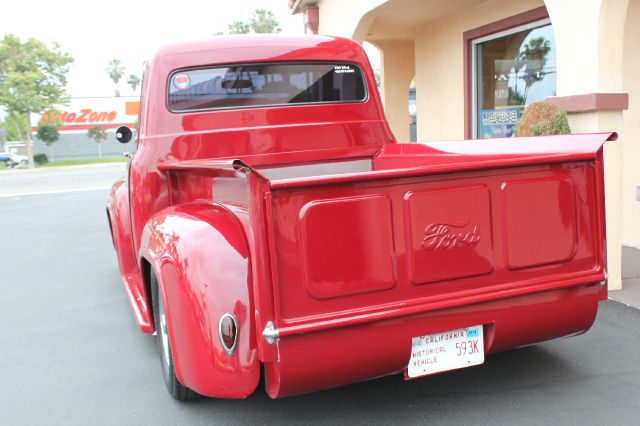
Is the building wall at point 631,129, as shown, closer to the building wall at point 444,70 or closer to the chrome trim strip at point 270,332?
the building wall at point 444,70

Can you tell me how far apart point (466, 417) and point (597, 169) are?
1.37m

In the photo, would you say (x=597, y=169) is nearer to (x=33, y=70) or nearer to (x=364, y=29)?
(x=364, y=29)

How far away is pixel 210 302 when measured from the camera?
8.77ft

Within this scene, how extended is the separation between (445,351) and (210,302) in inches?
43.6

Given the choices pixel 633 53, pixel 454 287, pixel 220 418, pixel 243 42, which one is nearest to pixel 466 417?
pixel 454 287

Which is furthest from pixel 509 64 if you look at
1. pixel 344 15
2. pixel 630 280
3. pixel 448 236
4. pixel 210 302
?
pixel 210 302

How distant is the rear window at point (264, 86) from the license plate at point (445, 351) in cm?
249

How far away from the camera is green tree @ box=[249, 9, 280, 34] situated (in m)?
55.8

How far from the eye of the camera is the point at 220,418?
3178 mm

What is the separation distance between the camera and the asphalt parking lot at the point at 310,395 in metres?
3.12

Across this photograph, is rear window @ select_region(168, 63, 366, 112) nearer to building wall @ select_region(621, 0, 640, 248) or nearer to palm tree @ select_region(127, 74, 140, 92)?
building wall @ select_region(621, 0, 640, 248)

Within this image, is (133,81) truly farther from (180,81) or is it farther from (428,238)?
(428,238)

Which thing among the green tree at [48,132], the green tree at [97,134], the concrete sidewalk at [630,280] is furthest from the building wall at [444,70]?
the green tree at [97,134]

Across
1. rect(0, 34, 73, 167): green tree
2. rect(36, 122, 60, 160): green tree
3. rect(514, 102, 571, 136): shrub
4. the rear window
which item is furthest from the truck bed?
rect(36, 122, 60, 160): green tree
